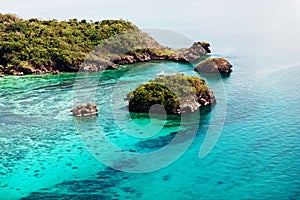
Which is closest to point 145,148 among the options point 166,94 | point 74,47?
point 166,94

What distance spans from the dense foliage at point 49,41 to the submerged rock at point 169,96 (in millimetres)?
59573

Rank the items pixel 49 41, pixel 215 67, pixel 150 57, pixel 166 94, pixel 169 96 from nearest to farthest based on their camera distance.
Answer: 1. pixel 169 96
2. pixel 166 94
3. pixel 215 67
4. pixel 49 41
5. pixel 150 57

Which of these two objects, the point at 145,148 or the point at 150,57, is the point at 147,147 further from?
the point at 150,57

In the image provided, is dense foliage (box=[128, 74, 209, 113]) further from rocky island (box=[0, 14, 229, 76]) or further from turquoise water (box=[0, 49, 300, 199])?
rocky island (box=[0, 14, 229, 76])

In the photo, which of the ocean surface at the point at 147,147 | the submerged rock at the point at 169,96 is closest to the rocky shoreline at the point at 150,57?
the ocean surface at the point at 147,147

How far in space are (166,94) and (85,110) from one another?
63.4ft

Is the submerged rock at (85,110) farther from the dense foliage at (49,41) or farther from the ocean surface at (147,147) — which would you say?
the dense foliage at (49,41)

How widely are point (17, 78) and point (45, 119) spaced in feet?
164

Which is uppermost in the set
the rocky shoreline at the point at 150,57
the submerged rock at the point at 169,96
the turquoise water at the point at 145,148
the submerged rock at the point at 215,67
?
the rocky shoreline at the point at 150,57

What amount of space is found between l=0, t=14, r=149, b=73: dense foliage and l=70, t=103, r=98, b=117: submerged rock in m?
55.2

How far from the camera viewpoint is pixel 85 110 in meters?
82.1

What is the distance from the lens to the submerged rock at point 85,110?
81.7 m

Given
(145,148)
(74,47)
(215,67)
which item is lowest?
(145,148)

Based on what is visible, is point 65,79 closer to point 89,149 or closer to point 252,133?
point 89,149
